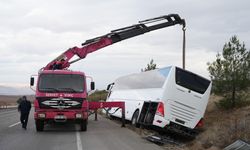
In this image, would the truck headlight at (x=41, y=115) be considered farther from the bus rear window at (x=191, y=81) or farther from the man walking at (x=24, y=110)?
the bus rear window at (x=191, y=81)

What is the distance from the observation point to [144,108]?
21734 millimetres

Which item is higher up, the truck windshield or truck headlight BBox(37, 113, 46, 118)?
the truck windshield

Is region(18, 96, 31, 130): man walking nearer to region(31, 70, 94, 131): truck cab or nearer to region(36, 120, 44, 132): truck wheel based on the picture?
region(36, 120, 44, 132): truck wheel

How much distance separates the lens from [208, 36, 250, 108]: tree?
72.7ft

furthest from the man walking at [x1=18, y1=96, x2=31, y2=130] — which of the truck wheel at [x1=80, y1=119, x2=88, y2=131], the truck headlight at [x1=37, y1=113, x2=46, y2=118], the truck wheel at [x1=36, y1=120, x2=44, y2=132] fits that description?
the truck wheel at [x1=80, y1=119, x2=88, y2=131]

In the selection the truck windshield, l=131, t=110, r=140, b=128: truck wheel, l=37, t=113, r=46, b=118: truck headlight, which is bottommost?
l=131, t=110, r=140, b=128: truck wheel

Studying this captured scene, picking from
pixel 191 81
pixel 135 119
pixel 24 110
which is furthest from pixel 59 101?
pixel 191 81

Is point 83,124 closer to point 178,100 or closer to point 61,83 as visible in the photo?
point 61,83

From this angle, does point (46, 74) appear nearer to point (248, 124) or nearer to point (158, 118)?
point (158, 118)

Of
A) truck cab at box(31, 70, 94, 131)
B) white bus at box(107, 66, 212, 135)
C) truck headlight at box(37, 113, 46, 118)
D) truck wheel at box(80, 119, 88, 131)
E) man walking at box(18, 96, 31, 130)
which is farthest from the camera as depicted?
man walking at box(18, 96, 31, 130)

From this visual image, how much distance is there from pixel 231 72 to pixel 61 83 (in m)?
8.57

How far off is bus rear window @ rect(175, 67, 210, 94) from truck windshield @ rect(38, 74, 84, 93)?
4.34 m

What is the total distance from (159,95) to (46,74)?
5.20 m

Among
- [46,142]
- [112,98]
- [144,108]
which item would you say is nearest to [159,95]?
[144,108]
